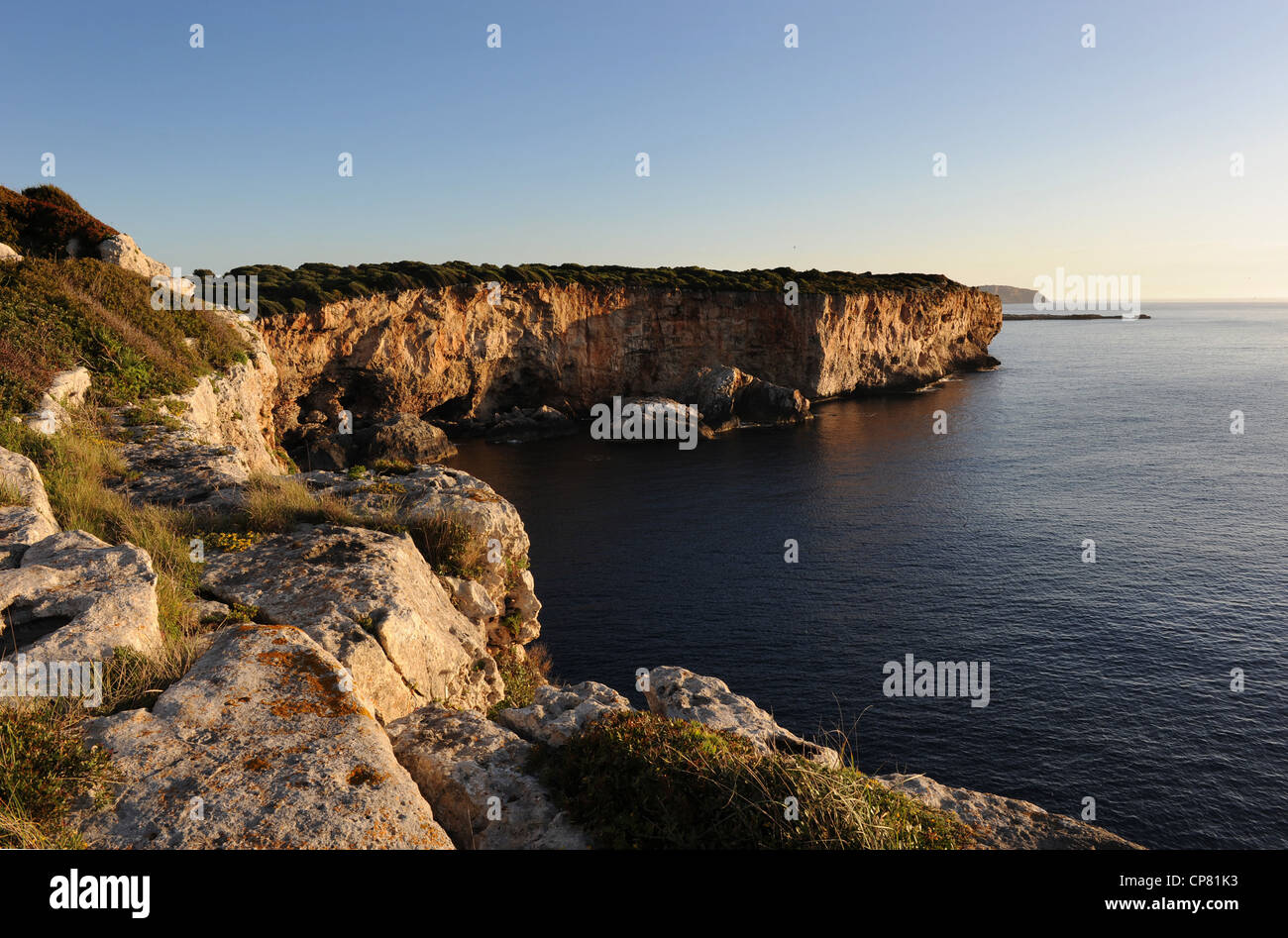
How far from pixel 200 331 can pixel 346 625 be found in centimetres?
1832

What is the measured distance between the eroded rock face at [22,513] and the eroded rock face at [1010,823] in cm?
1081

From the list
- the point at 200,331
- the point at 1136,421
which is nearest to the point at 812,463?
the point at 1136,421

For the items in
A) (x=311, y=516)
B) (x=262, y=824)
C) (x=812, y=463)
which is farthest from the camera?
(x=812, y=463)

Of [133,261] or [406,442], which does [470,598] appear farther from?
[406,442]

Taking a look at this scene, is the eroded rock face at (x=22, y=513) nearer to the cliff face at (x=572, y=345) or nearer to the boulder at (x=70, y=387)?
the boulder at (x=70, y=387)

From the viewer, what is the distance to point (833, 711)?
24281 mm

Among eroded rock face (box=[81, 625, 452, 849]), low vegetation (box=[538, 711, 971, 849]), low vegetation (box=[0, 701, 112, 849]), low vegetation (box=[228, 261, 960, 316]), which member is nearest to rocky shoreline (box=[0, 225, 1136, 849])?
eroded rock face (box=[81, 625, 452, 849])

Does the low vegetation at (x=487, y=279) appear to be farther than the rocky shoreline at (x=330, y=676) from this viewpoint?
Yes

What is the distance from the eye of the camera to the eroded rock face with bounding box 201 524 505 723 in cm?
841

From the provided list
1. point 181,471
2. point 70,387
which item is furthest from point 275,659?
point 70,387

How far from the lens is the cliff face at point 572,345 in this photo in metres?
65.7

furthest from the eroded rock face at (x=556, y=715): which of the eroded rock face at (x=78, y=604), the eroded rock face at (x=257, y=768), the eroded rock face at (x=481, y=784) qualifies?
the eroded rock face at (x=78, y=604)

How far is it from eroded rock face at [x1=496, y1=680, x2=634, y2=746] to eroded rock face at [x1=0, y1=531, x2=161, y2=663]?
13.1ft
